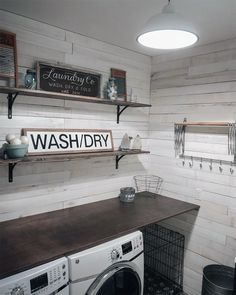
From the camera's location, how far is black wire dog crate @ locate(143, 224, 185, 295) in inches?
99.4

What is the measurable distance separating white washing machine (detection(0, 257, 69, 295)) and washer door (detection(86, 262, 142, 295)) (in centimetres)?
21

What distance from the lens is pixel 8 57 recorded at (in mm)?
1728

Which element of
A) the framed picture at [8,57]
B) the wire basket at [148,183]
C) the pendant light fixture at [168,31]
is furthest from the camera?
the wire basket at [148,183]

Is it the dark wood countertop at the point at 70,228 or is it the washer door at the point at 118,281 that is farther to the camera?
the washer door at the point at 118,281

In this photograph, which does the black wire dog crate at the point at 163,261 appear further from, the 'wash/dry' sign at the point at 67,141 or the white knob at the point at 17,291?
the white knob at the point at 17,291

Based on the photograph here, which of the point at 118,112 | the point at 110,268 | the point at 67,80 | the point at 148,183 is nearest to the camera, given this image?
the point at 110,268

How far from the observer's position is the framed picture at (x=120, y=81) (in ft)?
7.99

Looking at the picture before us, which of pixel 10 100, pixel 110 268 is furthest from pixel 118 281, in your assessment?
pixel 10 100

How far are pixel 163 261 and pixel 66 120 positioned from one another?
178cm

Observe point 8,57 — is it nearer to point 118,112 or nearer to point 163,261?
point 118,112

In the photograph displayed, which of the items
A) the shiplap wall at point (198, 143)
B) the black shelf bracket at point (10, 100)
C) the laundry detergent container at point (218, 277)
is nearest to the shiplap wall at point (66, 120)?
the black shelf bracket at point (10, 100)

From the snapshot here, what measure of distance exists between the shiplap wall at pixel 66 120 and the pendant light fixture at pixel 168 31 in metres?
0.89

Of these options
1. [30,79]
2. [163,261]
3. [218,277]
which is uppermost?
[30,79]

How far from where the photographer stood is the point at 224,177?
2.22 metres
